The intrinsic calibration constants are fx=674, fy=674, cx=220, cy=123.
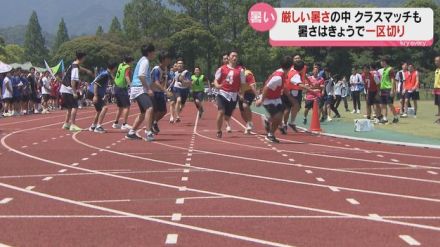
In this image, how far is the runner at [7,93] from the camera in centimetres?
2784

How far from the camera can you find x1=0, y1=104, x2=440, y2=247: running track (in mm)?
6051

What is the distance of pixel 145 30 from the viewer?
378 ft

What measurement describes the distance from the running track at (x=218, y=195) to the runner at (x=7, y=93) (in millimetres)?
14578

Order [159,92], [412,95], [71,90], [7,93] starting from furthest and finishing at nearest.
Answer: [7,93] → [412,95] → [71,90] → [159,92]

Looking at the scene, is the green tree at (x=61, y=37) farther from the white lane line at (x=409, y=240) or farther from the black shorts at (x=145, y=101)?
the white lane line at (x=409, y=240)

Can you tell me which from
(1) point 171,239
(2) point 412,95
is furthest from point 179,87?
(1) point 171,239

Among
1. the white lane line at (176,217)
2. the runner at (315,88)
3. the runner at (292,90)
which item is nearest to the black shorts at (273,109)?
the runner at (292,90)

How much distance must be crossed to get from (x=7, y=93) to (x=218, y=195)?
72.0 ft

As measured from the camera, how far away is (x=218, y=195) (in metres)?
8.19

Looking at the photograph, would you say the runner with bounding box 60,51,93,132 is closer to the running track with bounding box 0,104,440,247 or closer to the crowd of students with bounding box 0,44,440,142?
the crowd of students with bounding box 0,44,440,142

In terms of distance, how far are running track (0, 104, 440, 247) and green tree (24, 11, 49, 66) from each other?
176 meters

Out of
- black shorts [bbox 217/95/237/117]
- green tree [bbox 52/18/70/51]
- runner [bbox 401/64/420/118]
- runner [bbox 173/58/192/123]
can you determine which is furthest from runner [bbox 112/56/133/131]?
green tree [bbox 52/18/70/51]

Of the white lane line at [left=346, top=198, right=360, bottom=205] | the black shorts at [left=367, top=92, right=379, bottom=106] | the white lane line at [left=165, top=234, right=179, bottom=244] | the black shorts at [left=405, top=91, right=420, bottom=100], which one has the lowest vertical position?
the white lane line at [left=346, top=198, right=360, bottom=205]

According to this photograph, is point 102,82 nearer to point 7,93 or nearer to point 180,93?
point 180,93
